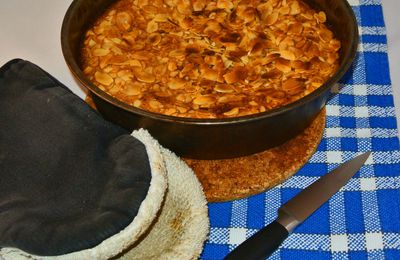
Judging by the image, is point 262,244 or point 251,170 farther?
point 251,170

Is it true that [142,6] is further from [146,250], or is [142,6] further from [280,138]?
[146,250]

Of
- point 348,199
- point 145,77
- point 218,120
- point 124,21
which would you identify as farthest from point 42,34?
point 348,199

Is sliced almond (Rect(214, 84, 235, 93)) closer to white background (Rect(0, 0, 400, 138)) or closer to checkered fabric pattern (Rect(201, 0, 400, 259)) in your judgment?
checkered fabric pattern (Rect(201, 0, 400, 259))

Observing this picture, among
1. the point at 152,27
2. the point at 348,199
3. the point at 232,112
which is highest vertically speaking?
the point at 152,27

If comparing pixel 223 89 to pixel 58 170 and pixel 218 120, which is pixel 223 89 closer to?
pixel 218 120

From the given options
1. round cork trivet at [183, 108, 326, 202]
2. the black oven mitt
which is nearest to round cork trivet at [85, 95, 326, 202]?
round cork trivet at [183, 108, 326, 202]

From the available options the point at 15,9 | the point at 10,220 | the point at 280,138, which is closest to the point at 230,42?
the point at 280,138

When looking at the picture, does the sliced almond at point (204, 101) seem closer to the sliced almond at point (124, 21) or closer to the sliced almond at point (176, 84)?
the sliced almond at point (176, 84)
